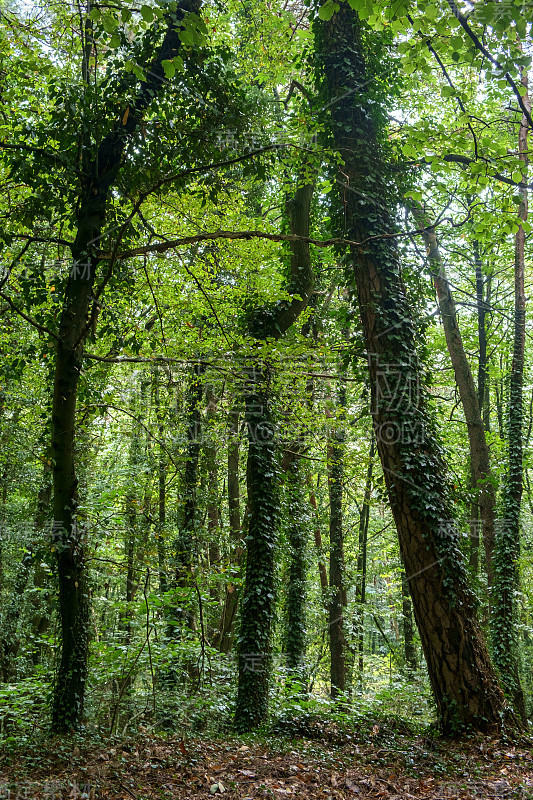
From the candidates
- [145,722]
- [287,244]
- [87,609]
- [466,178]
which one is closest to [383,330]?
[466,178]

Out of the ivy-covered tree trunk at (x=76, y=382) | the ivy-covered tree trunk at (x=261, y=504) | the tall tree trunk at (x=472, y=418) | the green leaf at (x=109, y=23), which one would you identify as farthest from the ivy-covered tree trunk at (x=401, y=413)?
the tall tree trunk at (x=472, y=418)

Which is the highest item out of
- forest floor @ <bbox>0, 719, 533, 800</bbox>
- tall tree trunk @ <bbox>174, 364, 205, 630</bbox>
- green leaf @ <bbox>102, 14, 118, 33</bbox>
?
green leaf @ <bbox>102, 14, 118, 33</bbox>

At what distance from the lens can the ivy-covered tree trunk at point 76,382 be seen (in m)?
5.40

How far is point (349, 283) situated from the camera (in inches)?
266

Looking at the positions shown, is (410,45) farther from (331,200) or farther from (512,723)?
(512,723)

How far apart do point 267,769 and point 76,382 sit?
167 inches

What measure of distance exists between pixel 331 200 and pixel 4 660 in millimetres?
12236

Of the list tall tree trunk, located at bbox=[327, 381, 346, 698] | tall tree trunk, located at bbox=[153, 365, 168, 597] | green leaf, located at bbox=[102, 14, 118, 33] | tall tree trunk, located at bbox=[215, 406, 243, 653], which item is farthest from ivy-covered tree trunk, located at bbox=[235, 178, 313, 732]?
green leaf, located at bbox=[102, 14, 118, 33]

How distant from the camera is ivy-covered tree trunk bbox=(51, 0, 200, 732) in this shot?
5398mm

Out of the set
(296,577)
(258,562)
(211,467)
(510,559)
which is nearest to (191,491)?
(211,467)

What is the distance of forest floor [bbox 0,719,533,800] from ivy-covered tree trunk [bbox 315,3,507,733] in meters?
0.56

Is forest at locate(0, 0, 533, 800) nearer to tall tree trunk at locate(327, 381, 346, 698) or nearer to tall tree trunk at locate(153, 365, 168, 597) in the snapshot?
tall tree trunk at locate(153, 365, 168, 597)

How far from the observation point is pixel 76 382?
5480 mm

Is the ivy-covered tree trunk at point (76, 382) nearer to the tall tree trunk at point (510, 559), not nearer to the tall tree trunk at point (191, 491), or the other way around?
the tall tree trunk at point (191, 491)
